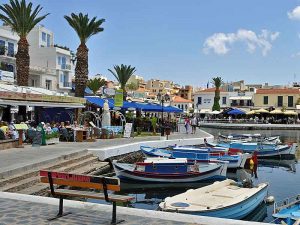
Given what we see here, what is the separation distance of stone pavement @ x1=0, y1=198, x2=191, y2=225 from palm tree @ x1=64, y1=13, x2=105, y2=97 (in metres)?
31.4

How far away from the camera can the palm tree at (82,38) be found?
4019 centimetres

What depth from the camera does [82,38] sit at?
136 feet

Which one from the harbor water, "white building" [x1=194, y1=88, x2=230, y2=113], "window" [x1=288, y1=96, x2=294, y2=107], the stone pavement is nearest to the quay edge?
"window" [x1=288, y1=96, x2=294, y2=107]

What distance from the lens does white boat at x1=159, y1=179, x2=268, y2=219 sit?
1176 centimetres

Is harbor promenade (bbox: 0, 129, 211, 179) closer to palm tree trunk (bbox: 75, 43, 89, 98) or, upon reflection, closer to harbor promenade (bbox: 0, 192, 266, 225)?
harbor promenade (bbox: 0, 192, 266, 225)

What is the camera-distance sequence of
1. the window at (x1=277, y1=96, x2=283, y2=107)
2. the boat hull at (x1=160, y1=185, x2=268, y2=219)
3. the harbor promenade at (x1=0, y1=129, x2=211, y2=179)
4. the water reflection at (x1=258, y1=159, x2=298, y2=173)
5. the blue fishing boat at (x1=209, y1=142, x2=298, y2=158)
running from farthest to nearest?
the window at (x1=277, y1=96, x2=283, y2=107) → the blue fishing boat at (x1=209, y1=142, x2=298, y2=158) → the water reflection at (x1=258, y1=159, x2=298, y2=173) → the harbor promenade at (x1=0, y1=129, x2=211, y2=179) → the boat hull at (x1=160, y1=185, x2=268, y2=219)


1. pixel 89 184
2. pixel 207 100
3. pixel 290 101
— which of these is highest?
pixel 207 100

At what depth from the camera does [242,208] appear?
13.2 m

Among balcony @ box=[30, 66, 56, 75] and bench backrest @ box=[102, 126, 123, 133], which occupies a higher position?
balcony @ box=[30, 66, 56, 75]

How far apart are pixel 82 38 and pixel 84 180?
34738 mm

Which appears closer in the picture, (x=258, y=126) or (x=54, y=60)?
(x=54, y=60)

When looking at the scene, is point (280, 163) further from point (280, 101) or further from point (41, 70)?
point (280, 101)

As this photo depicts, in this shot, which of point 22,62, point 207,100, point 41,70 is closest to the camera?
point 22,62

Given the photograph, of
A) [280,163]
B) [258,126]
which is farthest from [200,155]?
[258,126]
